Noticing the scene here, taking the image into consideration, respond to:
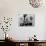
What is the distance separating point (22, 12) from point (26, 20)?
0.27m

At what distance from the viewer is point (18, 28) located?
12.4ft

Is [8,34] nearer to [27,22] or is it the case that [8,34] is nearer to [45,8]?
[27,22]

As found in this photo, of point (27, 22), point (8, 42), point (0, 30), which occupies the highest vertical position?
point (27, 22)

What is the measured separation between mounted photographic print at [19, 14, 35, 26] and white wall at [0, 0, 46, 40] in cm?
9

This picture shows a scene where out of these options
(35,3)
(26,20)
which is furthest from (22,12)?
(35,3)

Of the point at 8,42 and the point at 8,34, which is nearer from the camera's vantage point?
the point at 8,42

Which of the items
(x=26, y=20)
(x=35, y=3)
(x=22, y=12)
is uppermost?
(x=35, y=3)

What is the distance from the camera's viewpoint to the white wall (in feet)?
12.3

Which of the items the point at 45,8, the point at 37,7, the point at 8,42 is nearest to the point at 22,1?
the point at 37,7

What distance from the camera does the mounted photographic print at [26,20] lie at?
3795mm

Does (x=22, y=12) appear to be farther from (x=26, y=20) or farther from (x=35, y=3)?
(x=35, y=3)

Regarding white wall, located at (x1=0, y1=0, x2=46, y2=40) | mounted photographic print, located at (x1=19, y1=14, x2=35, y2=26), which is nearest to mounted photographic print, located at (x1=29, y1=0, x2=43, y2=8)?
white wall, located at (x1=0, y1=0, x2=46, y2=40)

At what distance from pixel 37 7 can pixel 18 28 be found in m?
0.86

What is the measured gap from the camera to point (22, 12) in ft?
12.5
